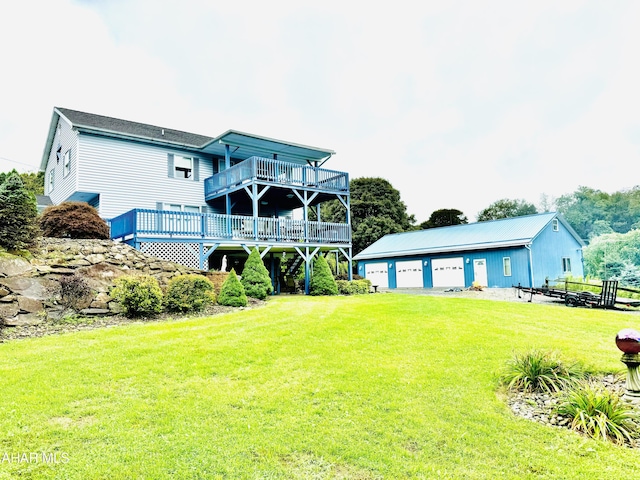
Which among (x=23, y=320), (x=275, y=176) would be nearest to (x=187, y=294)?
(x=23, y=320)

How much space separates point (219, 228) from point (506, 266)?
57.2 feet

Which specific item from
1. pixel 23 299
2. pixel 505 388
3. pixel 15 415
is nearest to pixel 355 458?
pixel 505 388

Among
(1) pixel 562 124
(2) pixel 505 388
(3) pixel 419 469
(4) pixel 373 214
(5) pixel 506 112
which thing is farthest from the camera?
(4) pixel 373 214

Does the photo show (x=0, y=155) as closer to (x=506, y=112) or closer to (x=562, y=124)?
(x=506, y=112)

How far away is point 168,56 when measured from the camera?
18.2m

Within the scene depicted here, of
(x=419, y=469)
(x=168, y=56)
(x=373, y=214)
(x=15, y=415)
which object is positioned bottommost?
(x=419, y=469)

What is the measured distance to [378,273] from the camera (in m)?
31.8

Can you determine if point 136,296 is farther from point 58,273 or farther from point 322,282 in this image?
point 322,282

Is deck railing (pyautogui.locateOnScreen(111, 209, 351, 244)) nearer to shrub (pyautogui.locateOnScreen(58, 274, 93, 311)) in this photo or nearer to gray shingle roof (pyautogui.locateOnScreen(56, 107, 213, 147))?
shrub (pyautogui.locateOnScreen(58, 274, 93, 311))

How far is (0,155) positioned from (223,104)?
Answer: 26.0m

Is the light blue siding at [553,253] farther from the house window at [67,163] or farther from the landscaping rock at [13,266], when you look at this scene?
the house window at [67,163]

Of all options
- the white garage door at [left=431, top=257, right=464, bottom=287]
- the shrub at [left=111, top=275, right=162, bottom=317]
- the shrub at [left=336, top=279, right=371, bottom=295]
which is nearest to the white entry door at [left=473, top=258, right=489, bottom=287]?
the white garage door at [left=431, top=257, right=464, bottom=287]

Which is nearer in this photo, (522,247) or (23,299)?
(23,299)

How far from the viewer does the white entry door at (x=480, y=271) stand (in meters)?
25.2
